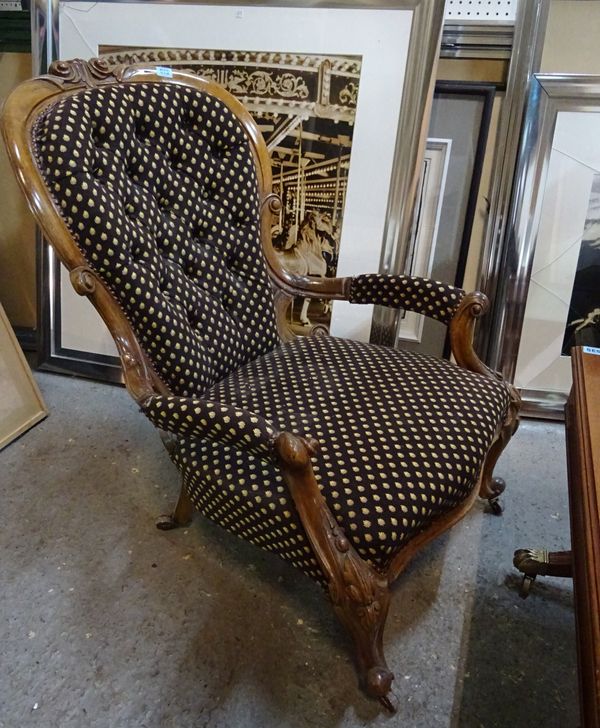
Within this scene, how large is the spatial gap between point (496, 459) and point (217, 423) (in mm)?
863

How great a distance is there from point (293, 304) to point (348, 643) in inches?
39.9

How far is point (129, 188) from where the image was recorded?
1148 millimetres

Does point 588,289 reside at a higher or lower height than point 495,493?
higher

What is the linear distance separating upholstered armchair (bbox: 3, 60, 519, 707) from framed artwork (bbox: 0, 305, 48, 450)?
62 cm

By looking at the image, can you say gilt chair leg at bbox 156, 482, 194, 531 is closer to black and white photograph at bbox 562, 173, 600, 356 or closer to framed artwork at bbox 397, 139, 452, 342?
framed artwork at bbox 397, 139, 452, 342

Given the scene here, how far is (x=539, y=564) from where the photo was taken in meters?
1.25

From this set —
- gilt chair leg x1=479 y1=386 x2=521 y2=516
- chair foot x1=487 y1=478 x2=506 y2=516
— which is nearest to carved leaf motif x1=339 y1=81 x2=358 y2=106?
gilt chair leg x1=479 y1=386 x2=521 y2=516

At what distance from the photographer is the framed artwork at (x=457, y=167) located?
1.72m

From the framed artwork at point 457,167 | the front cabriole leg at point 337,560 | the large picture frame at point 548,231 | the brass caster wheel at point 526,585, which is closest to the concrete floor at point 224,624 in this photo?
the brass caster wheel at point 526,585

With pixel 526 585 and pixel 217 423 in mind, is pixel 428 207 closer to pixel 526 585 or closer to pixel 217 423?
pixel 526 585

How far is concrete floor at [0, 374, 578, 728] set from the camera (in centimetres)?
103

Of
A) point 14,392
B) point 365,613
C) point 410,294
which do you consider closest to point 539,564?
point 365,613

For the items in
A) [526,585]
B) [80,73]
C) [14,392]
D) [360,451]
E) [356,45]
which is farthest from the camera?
[14,392]

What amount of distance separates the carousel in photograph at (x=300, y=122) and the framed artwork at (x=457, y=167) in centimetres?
28
